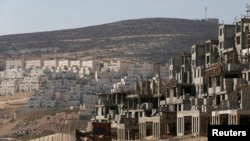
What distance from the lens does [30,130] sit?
132 metres

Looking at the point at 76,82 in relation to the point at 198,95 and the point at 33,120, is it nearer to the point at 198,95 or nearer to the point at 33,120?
the point at 33,120

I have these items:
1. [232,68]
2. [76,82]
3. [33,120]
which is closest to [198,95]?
[232,68]

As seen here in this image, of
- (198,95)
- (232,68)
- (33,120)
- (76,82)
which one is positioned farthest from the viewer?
(76,82)

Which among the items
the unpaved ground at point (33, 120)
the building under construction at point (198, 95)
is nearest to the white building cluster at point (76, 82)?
the unpaved ground at point (33, 120)

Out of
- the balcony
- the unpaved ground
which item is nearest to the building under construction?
the balcony

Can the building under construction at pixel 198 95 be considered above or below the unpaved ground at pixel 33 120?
above

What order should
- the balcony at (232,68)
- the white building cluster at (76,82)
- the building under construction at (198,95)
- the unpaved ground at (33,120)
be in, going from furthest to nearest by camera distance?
the white building cluster at (76,82)
the unpaved ground at (33,120)
the balcony at (232,68)
the building under construction at (198,95)

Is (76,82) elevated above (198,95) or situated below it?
above

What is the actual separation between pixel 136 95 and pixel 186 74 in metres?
8.97

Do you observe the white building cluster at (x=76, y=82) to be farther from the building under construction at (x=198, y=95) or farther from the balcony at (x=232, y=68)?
the balcony at (x=232, y=68)

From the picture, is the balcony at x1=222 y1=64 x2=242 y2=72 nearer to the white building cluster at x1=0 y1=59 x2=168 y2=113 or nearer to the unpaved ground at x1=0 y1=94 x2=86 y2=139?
the unpaved ground at x1=0 y1=94 x2=86 y2=139

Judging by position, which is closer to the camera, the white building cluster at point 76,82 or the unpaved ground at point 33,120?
the unpaved ground at point 33,120

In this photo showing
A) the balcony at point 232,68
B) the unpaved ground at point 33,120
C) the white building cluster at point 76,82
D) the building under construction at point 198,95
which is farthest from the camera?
the white building cluster at point 76,82

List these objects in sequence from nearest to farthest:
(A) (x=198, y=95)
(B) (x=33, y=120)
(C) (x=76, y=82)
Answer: (A) (x=198, y=95)
(B) (x=33, y=120)
(C) (x=76, y=82)
